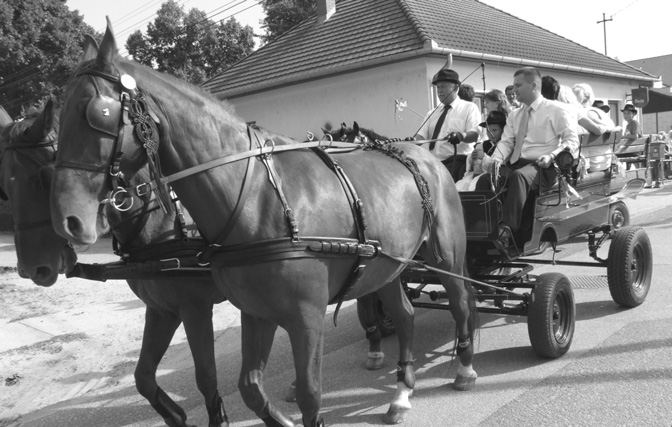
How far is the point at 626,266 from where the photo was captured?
5570 mm

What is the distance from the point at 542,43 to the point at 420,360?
635 inches

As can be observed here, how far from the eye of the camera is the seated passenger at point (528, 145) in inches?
196

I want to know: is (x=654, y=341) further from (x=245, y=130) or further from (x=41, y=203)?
(x=41, y=203)

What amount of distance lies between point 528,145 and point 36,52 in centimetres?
2244

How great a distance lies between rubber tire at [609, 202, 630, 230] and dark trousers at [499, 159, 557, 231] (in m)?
1.96

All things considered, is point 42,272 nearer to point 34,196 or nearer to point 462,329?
point 34,196

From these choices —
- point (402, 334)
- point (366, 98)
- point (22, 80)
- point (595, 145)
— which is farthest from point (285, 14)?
point (402, 334)

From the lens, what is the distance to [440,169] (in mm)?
4270

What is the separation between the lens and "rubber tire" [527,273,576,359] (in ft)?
14.6

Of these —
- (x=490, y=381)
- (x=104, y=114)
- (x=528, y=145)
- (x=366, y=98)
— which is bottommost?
(x=490, y=381)

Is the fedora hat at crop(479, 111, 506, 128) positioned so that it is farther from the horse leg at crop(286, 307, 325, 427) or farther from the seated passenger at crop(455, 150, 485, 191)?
the horse leg at crop(286, 307, 325, 427)

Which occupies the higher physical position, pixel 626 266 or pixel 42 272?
pixel 42 272

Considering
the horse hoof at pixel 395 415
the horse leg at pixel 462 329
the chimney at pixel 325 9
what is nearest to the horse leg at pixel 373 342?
the horse leg at pixel 462 329

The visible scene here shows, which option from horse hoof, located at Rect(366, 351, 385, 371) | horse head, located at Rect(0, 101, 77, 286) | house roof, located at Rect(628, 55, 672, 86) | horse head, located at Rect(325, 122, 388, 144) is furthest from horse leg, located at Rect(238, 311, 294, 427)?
house roof, located at Rect(628, 55, 672, 86)
